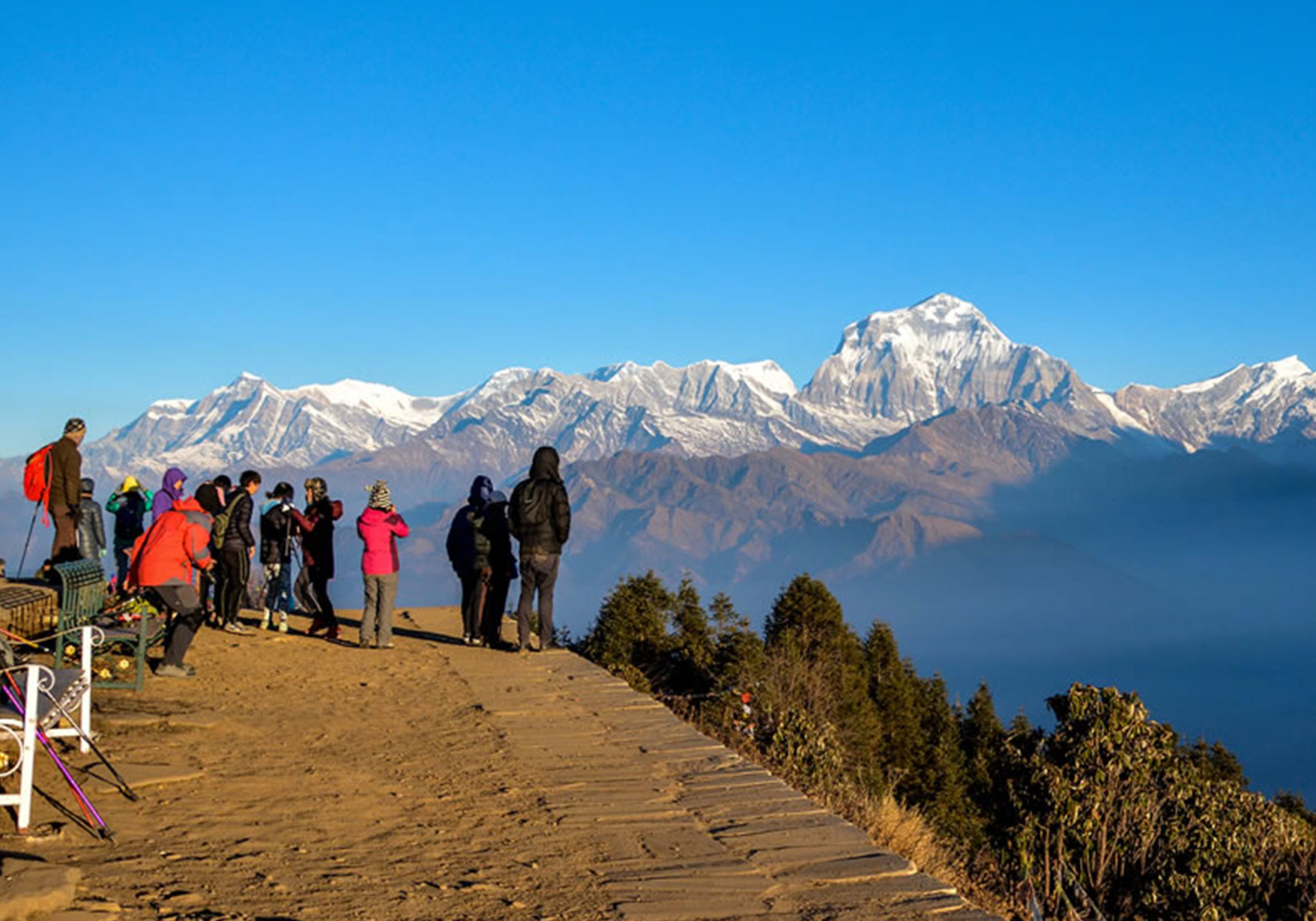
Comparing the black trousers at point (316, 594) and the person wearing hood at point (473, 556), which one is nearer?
the person wearing hood at point (473, 556)

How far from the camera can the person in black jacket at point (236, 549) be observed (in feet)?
47.9

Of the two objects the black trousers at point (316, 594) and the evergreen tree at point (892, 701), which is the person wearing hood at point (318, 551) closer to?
the black trousers at point (316, 594)

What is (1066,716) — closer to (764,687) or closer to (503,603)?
(764,687)

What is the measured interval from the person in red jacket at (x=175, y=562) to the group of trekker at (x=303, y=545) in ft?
0.04

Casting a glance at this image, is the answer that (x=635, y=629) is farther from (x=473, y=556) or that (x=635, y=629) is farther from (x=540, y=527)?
(x=540, y=527)

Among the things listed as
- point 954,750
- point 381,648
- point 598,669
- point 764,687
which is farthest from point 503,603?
point 954,750

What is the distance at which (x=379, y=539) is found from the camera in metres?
13.5

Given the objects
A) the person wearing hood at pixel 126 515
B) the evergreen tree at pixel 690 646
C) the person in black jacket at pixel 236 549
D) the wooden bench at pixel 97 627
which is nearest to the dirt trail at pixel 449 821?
the wooden bench at pixel 97 627

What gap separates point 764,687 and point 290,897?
11.1m

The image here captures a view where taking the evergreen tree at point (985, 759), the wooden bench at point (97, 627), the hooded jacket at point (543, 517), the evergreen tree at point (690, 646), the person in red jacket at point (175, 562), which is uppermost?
the hooded jacket at point (543, 517)

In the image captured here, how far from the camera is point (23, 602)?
9648 mm

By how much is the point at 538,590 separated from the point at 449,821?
23.5 ft

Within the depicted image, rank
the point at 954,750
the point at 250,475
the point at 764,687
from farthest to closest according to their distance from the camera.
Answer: the point at 954,750 < the point at 764,687 < the point at 250,475

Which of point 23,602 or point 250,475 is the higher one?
point 250,475
